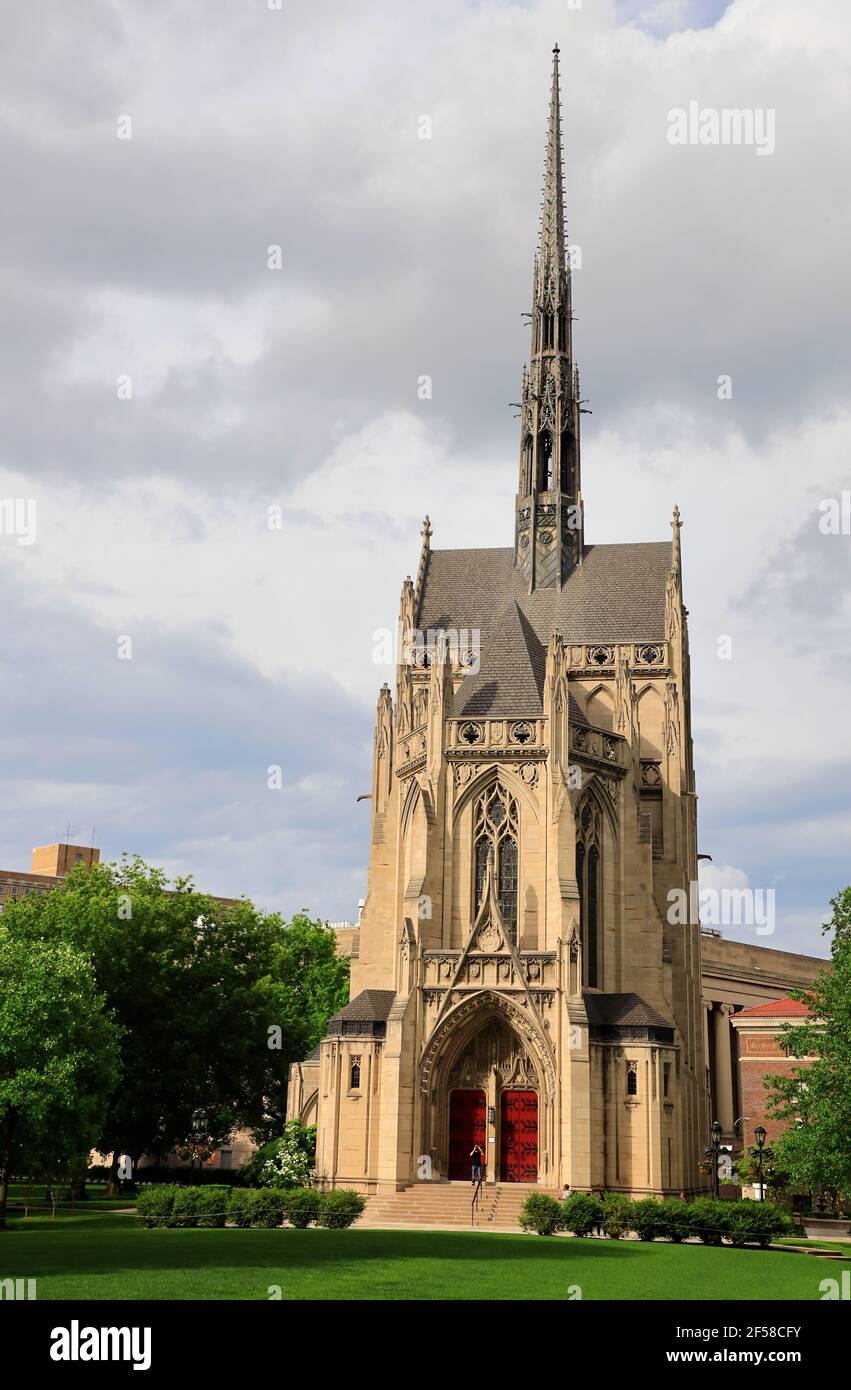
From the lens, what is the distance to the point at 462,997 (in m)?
53.4

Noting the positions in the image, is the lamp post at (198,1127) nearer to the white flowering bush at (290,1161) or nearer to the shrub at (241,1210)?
the white flowering bush at (290,1161)

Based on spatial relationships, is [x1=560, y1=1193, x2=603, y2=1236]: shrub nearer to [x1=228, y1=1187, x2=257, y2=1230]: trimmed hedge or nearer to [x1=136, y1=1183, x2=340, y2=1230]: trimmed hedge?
[x1=136, y1=1183, x2=340, y2=1230]: trimmed hedge

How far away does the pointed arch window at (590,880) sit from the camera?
5744cm


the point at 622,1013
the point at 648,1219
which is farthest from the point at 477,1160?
the point at 648,1219

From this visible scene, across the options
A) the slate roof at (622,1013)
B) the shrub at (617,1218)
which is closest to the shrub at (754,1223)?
the shrub at (617,1218)

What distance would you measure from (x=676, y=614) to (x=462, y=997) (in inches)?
979

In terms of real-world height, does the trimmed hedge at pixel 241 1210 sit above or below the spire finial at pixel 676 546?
below

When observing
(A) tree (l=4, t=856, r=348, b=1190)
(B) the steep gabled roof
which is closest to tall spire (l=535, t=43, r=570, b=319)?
(B) the steep gabled roof

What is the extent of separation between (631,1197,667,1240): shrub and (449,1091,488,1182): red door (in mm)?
12549

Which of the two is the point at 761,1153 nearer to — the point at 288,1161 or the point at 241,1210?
the point at 288,1161

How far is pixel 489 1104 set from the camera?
53312mm

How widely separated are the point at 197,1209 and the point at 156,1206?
1.26m

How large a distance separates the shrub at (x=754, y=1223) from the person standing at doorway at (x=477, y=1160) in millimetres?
9861

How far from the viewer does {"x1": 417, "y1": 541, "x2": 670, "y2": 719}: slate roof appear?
7119cm
